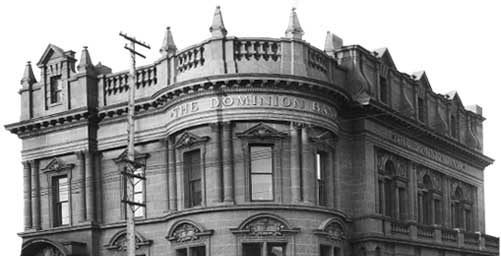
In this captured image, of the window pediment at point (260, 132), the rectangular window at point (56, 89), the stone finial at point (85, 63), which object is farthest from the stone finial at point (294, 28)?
the rectangular window at point (56, 89)

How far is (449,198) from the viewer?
4975cm

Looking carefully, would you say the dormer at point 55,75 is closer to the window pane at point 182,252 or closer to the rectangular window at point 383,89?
the window pane at point 182,252

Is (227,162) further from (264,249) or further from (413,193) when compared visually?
(413,193)

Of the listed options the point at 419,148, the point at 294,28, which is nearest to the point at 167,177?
the point at 294,28

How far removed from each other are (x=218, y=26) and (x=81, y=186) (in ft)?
30.7

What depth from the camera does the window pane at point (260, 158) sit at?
37312 millimetres

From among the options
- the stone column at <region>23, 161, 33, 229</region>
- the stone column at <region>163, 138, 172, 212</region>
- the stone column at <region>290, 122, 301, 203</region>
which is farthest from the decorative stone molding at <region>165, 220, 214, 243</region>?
the stone column at <region>23, 161, 33, 229</region>

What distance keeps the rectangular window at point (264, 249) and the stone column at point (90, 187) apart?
25.3 ft

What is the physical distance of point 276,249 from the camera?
36.8m

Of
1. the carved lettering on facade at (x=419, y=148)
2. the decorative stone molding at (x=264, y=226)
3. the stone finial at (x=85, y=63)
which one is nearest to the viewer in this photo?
the decorative stone molding at (x=264, y=226)

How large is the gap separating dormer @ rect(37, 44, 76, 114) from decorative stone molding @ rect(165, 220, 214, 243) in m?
8.48

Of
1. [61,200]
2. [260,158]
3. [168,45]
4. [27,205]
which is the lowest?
[27,205]

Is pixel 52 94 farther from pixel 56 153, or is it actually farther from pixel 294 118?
pixel 294 118

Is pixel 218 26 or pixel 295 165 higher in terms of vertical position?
pixel 218 26
